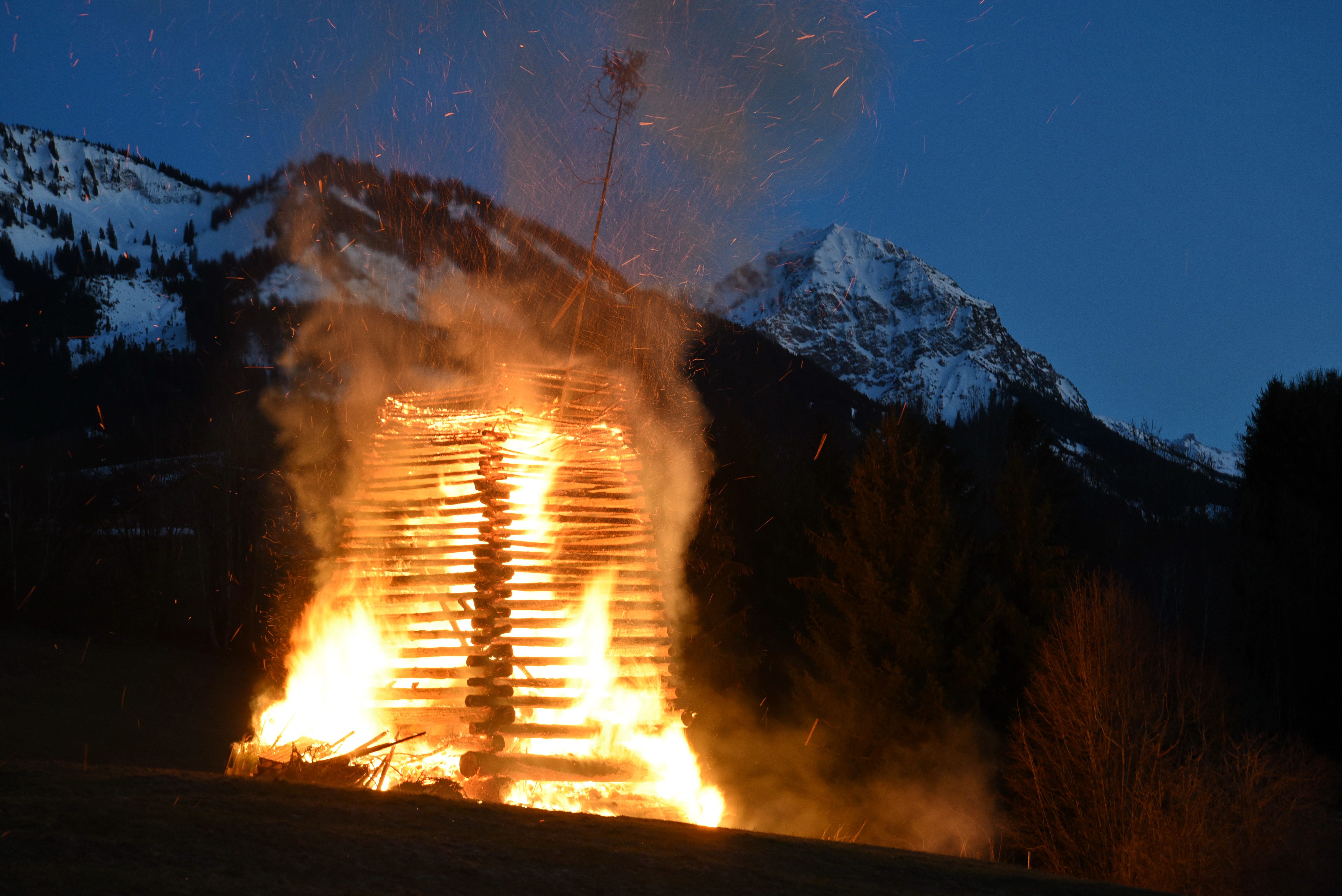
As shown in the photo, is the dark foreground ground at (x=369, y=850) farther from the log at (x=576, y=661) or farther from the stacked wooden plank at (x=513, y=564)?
the log at (x=576, y=661)

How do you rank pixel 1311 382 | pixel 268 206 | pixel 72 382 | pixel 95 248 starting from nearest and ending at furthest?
pixel 268 206 → pixel 1311 382 → pixel 72 382 → pixel 95 248

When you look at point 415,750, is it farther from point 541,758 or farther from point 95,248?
point 95,248

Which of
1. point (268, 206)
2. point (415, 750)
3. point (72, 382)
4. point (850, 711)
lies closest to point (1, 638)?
point (268, 206)

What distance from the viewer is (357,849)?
228 inches

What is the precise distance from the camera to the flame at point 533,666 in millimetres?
8906

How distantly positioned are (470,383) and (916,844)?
16.0 metres

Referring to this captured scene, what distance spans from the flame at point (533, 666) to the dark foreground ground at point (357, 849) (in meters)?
1.14

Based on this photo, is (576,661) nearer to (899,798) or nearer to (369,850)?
(369,850)

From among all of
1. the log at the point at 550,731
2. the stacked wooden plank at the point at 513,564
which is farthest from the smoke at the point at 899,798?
the log at the point at 550,731

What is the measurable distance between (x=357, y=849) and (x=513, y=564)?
3828mm

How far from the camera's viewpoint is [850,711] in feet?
74.9

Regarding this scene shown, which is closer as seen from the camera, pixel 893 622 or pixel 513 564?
pixel 513 564

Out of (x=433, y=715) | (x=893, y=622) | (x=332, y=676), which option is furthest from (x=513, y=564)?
(x=893, y=622)

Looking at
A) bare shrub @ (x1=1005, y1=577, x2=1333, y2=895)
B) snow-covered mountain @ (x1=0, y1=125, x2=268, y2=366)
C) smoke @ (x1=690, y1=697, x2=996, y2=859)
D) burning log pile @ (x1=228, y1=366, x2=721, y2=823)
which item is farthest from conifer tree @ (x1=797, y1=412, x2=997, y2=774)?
snow-covered mountain @ (x1=0, y1=125, x2=268, y2=366)
